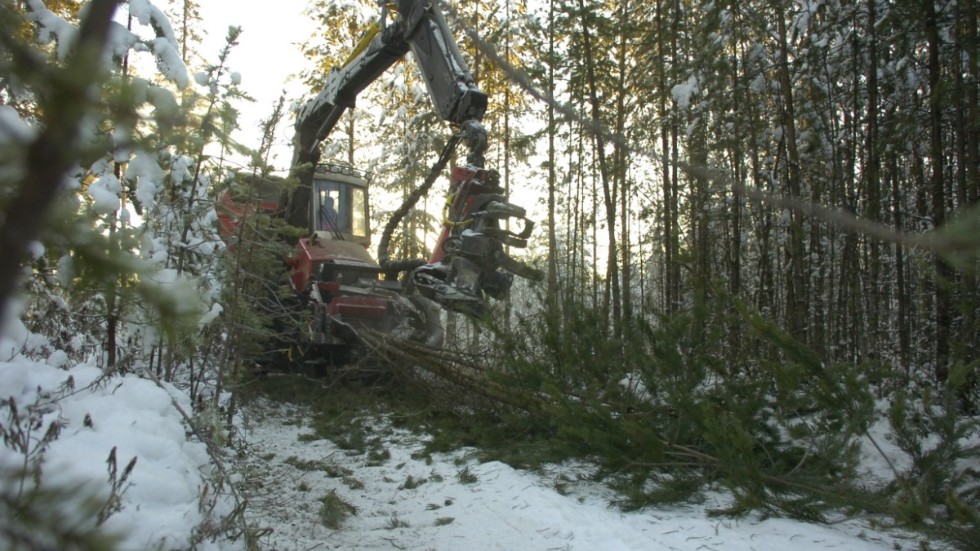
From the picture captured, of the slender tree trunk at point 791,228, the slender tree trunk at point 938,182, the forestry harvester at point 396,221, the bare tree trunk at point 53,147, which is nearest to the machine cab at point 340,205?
the forestry harvester at point 396,221

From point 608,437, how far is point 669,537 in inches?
34.2

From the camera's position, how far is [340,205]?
33.9 feet

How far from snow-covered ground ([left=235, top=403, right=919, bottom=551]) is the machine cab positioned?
4.89 m

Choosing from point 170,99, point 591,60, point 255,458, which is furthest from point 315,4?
point 170,99

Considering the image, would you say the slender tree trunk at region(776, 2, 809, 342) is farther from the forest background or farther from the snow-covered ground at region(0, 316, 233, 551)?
the snow-covered ground at region(0, 316, 233, 551)

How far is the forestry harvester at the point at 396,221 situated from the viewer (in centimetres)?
670

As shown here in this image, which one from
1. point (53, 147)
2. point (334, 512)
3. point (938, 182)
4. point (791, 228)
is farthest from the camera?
point (791, 228)

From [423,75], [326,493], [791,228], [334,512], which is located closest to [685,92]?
[791,228]

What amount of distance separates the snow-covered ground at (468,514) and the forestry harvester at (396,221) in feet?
5.64

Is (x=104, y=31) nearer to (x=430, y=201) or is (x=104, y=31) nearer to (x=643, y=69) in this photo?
(x=643, y=69)

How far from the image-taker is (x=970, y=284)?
17.6 ft

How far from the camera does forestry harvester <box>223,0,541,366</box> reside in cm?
670

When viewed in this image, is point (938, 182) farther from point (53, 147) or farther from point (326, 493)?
point (53, 147)

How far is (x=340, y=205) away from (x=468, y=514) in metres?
6.94
